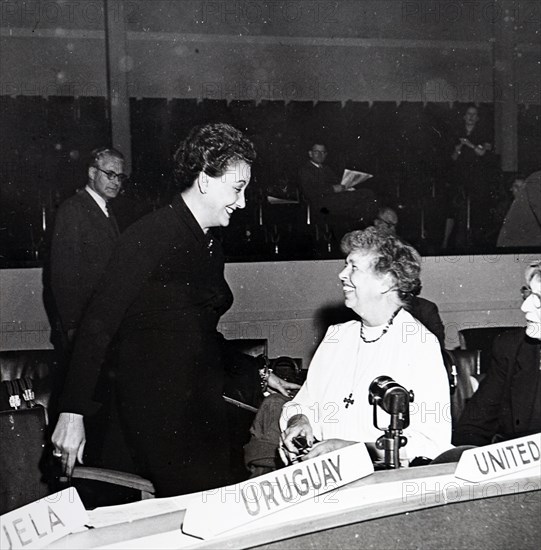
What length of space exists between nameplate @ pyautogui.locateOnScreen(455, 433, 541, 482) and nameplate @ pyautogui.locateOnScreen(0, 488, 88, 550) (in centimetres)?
68

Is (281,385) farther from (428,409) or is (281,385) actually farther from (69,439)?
(69,439)

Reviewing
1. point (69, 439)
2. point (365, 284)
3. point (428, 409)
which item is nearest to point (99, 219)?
point (69, 439)

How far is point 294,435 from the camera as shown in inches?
56.6

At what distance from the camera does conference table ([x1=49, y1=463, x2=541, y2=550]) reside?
1021mm

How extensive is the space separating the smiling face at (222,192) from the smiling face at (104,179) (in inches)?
14.9

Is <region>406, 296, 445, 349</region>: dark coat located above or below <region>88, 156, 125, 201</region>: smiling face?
below

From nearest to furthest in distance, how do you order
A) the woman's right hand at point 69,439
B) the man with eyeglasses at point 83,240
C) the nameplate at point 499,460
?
the nameplate at point 499,460 < the woman's right hand at point 69,439 < the man with eyeglasses at point 83,240

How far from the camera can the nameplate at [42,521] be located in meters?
0.99

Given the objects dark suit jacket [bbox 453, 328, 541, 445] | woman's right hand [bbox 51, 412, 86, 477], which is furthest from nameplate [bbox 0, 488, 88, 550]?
dark suit jacket [bbox 453, 328, 541, 445]

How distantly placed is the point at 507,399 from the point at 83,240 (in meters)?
1.11

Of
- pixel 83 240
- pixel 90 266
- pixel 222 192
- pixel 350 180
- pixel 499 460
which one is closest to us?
pixel 499 460

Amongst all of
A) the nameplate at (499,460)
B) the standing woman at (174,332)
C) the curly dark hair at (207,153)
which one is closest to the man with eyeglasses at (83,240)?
the standing woman at (174,332)

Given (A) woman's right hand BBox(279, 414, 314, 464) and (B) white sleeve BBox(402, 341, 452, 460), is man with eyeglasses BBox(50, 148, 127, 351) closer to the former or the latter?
(A) woman's right hand BBox(279, 414, 314, 464)

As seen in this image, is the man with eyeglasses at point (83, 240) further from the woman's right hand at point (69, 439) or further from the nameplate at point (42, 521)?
the nameplate at point (42, 521)
